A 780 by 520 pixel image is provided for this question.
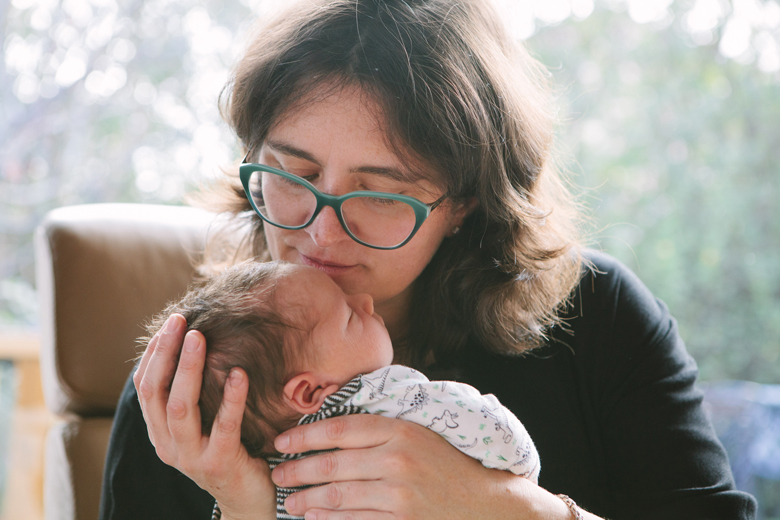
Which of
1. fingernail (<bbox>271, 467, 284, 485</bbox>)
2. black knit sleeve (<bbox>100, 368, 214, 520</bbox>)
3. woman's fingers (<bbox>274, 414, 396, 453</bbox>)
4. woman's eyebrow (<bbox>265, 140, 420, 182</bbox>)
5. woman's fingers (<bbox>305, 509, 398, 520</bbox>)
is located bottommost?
black knit sleeve (<bbox>100, 368, 214, 520</bbox>)

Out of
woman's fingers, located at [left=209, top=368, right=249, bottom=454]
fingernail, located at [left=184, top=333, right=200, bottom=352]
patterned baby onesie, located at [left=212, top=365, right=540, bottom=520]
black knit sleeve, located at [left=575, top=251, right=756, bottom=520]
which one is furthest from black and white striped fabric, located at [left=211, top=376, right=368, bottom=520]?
black knit sleeve, located at [left=575, top=251, right=756, bottom=520]

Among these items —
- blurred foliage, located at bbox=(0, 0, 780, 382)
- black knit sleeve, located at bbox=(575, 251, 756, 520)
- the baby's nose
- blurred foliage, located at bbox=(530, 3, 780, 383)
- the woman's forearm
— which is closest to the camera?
the woman's forearm

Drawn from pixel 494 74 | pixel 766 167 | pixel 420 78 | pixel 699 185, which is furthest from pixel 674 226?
pixel 420 78

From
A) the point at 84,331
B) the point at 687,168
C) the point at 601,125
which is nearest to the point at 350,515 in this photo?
the point at 84,331

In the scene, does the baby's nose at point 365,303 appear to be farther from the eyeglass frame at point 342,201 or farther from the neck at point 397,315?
the neck at point 397,315

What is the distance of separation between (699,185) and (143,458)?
2.76 meters

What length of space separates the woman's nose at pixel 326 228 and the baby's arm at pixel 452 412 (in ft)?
0.89

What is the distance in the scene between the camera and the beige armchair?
1480 millimetres

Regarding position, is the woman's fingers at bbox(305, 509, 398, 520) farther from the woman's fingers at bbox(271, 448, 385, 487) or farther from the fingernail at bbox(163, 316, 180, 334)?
the fingernail at bbox(163, 316, 180, 334)

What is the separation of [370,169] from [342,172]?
5cm

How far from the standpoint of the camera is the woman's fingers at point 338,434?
3.05 ft

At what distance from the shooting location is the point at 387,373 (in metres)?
1.00

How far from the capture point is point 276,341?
3.15 ft

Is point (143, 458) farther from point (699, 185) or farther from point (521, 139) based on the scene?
point (699, 185)
